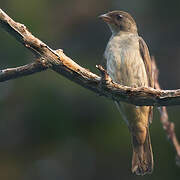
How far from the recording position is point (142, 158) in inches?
287

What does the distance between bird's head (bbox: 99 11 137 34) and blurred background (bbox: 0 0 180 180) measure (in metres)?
1.91

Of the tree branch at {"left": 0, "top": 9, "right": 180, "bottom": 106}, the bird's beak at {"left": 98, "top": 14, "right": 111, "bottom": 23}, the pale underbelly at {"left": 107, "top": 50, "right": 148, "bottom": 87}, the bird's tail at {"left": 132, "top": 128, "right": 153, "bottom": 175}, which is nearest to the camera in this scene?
the tree branch at {"left": 0, "top": 9, "right": 180, "bottom": 106}

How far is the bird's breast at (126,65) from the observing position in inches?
276

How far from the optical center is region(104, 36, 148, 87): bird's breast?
7004mm

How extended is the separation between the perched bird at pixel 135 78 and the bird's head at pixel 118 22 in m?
0.36

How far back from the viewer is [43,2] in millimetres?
11727

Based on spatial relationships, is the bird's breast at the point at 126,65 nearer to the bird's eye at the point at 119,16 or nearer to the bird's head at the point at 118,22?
the bird's head at the point at 118,22

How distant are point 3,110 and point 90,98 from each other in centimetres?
150

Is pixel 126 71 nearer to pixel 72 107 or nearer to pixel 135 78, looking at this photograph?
pixel 135 78

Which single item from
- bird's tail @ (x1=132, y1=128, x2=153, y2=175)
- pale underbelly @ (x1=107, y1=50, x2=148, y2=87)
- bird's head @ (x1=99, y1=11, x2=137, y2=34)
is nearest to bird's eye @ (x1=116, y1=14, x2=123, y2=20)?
bird's head @ (x1=99, y1=11, x2=137, y2=34)

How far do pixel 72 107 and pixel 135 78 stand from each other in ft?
11.2

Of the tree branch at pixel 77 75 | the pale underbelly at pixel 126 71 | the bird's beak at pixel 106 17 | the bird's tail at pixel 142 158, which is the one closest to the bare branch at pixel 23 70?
the tree branch at pixel 77 75

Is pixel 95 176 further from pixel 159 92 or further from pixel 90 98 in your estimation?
pixel 159 92

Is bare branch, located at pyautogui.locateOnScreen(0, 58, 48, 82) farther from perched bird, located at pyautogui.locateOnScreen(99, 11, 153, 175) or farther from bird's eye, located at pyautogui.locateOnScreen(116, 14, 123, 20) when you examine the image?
bird's eye, located at pyautogui.locateOnScreen(116, 14, 123, 20)
